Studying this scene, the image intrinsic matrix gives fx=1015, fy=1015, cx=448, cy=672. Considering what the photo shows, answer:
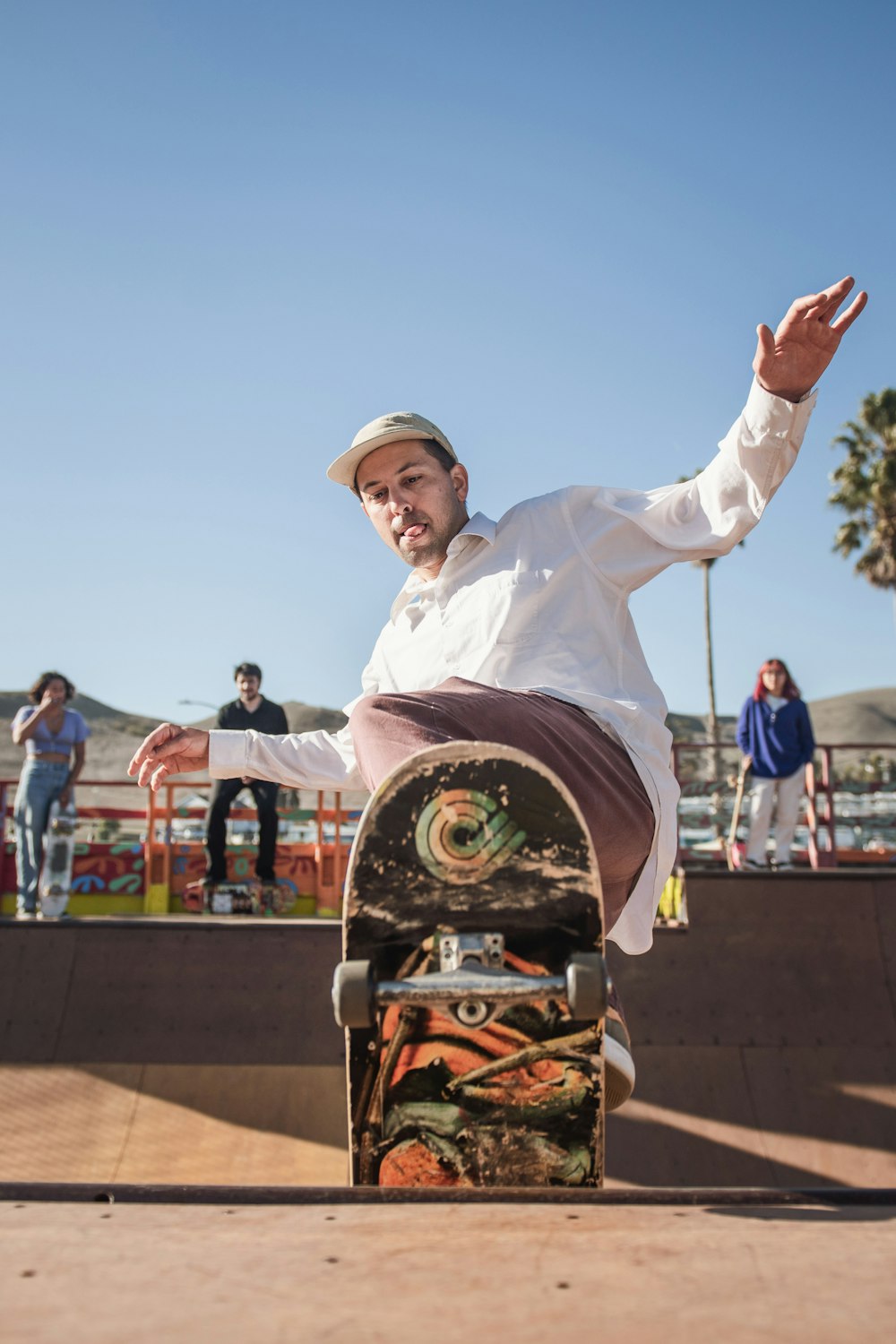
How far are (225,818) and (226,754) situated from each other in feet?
19.9

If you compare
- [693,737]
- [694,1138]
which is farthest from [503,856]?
[693,737]

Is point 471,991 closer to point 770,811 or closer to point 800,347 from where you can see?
point 800,347

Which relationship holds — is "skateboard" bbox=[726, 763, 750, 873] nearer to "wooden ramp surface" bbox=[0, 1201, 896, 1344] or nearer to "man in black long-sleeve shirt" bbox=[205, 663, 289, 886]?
"man in black long-sleeve shirt" bbox=[205, 663, 289, 886]

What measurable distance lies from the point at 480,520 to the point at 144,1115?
485cm

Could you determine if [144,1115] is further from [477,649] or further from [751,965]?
[477,649]

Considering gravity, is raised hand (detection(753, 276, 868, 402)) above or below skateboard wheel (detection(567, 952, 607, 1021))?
above

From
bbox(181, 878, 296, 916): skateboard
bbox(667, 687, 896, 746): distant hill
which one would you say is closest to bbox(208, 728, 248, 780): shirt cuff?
bbox(181, 878, 296, 916): skateboard

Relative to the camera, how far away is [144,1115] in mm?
6141

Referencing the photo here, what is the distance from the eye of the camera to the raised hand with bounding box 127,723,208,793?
2.89 metres

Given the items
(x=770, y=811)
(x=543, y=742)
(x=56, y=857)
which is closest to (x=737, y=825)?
(x=770, y=811)

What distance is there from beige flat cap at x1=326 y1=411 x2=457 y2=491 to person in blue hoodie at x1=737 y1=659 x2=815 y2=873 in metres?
6.80

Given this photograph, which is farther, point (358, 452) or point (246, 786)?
point (246, 786)

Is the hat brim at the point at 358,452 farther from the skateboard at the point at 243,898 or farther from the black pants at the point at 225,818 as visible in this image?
the skateboard at the point at 243,898

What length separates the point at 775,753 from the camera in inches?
357
